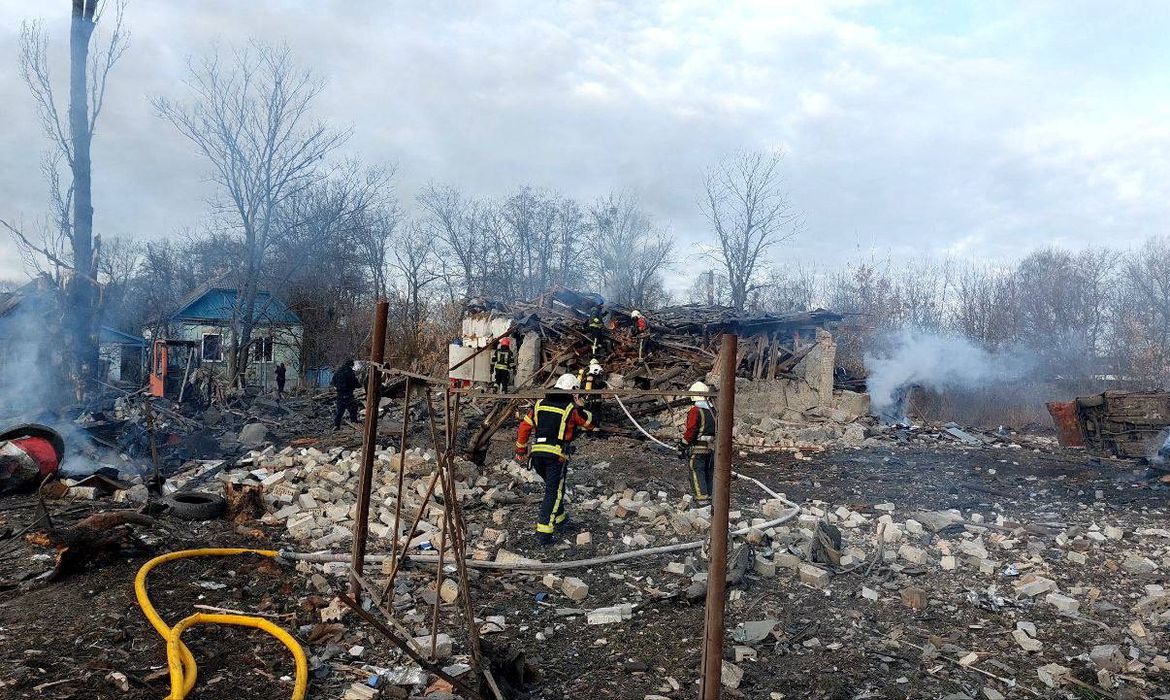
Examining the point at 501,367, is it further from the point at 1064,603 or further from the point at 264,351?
the point at 264,351

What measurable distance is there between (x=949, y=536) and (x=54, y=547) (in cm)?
894

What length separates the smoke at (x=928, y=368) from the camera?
19203mm

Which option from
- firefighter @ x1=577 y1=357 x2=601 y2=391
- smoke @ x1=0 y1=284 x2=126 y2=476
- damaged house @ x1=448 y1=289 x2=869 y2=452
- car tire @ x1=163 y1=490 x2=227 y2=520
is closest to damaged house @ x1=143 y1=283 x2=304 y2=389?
smoke @ x1=0 y1=284 x2=126 y2=476

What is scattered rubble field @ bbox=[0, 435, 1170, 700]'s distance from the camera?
427cm

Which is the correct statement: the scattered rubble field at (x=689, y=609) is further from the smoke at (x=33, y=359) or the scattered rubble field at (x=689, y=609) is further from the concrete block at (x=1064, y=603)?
the smoke at (x=33, y=359)

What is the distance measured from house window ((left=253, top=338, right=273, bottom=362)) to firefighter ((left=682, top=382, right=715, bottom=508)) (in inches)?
993

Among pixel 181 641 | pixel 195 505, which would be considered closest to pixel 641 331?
pixel 195 505

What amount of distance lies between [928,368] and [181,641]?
2126cm

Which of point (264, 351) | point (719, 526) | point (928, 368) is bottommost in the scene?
point (719, 526)

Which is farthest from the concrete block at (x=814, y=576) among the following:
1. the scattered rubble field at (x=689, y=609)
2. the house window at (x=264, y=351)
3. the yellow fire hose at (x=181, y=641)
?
the house window at (x=264, y=351)

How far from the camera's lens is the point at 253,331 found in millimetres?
31297

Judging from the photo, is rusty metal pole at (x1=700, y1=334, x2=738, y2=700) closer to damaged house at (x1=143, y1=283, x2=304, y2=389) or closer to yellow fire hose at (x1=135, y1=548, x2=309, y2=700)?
yellow fire hose at (x1=135, y1=548, x2=309, y2=700)

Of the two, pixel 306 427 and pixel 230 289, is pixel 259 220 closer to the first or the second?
pixel 230 289

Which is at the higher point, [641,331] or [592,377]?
[641,331]
